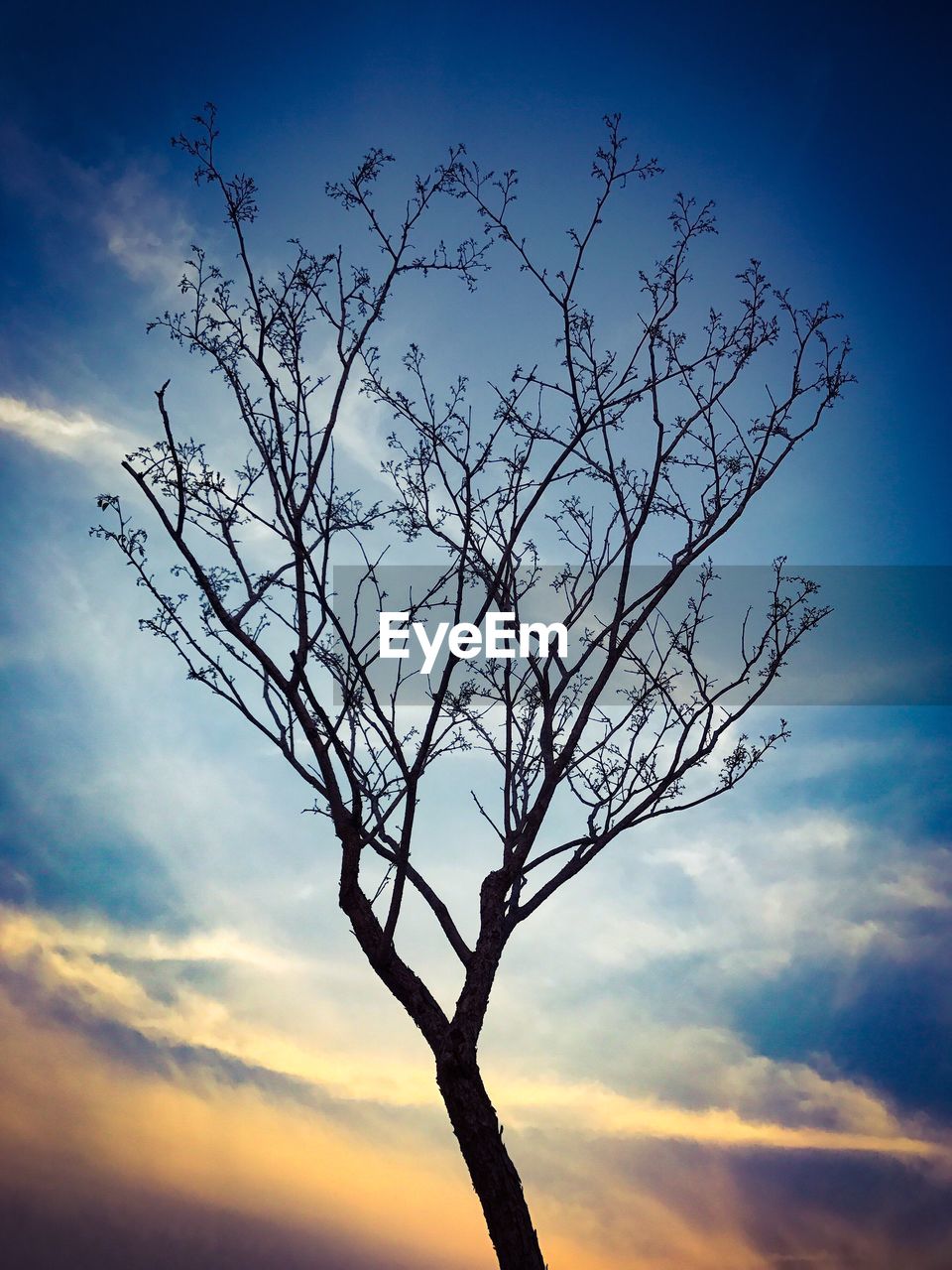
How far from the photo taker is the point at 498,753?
23.6ft

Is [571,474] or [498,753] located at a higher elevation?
[571,474]

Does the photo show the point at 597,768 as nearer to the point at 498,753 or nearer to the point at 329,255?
the point at 498,753

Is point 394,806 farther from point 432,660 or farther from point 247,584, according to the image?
point 247,584

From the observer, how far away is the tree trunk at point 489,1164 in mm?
4820

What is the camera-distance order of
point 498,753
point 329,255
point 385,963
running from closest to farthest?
point 385,963, point 329,255, point 498,753

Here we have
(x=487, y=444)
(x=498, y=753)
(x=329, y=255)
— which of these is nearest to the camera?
(x=329, y=255)

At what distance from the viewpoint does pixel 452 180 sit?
6133mm

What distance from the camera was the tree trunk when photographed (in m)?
4.82

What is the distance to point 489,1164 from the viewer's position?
498 centimetres

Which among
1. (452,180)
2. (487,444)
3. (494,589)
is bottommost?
(494,589)

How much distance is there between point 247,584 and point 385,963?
8.91 feet

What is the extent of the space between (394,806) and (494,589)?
173 centimetres

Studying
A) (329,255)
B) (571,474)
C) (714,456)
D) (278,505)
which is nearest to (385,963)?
(278,505)

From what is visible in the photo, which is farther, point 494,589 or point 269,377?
point 494,589
